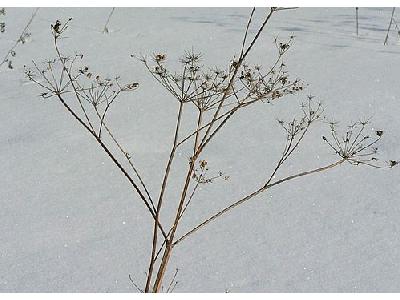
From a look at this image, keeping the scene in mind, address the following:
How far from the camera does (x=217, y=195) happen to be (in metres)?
2.26

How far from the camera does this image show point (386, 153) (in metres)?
2.42

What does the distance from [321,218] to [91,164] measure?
98 centimetres

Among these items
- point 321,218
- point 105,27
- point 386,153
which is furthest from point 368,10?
point 321,218

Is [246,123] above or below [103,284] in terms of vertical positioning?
above

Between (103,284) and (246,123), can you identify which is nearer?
(103,284)

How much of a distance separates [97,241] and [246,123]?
98 cm

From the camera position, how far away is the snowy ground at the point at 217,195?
1875mm

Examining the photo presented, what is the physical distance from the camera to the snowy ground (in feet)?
6.15

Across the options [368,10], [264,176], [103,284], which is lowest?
[103,284]

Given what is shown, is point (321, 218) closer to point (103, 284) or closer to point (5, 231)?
point (103, 284)

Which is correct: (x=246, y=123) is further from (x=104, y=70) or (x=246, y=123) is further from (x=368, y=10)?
(x=368, y=10)
